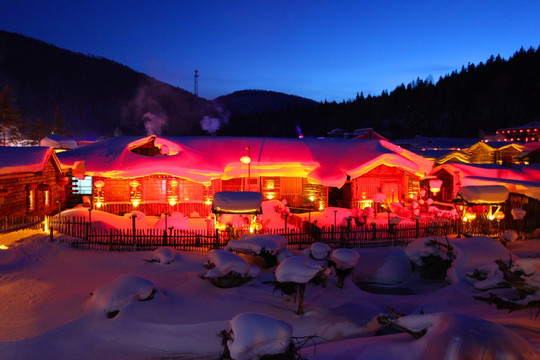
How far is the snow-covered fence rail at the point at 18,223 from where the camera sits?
17.6 m

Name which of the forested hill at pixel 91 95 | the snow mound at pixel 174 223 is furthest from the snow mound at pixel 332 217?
the forested hill at pixel 91 95

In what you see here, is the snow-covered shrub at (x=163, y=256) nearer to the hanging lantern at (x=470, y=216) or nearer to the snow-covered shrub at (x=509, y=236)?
the snow-covered shrub at (x=509, y=236)

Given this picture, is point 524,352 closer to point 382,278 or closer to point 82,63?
point 382,278

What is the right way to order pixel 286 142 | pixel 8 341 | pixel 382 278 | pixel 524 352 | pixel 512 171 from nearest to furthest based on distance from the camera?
pixel 524 352
pixel 8 341
pixel 382 278
pixel 512 171
pixel 286 142

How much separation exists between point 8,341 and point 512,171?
28.6 meters

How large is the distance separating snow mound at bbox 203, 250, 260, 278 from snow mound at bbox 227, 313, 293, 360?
17.6 feet

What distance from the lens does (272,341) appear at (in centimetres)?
577

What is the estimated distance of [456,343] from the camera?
523 cm

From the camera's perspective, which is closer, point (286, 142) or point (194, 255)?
point (194, 255)

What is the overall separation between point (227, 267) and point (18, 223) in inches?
513

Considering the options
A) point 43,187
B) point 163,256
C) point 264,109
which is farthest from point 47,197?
point 264,109

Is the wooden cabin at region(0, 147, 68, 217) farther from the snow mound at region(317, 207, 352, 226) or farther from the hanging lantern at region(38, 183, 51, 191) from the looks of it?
the snow mound at region(317, 207, 352, 226)

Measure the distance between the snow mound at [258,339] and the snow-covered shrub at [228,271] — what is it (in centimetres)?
536

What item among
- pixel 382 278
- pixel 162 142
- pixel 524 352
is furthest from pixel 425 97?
pixel 524 352
